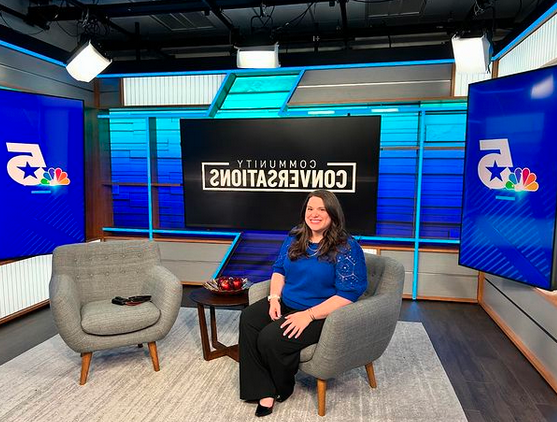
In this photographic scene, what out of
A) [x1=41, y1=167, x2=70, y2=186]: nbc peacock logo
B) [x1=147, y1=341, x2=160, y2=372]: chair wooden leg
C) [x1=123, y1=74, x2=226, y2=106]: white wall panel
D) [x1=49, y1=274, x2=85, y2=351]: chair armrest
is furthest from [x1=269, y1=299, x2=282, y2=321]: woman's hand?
[x1=123, y1=74, x2=226, y2=106]: white wall panel

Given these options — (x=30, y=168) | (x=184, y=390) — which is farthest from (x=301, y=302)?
Answer: (x=30, y=168)

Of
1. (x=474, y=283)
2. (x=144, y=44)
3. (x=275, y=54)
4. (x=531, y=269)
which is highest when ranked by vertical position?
(x=144, y=44)

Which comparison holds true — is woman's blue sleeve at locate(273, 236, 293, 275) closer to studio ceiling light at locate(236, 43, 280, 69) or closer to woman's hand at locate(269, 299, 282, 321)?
woman's hand at locate(269, 299, 282, 321)

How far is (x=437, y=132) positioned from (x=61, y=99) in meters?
3.82

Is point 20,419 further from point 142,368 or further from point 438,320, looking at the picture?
point 438,320

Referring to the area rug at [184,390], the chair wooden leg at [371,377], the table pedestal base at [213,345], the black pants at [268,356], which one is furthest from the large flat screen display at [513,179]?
the table pedestal base at [213,345]

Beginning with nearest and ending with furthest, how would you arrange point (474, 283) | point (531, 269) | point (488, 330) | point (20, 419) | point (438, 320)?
point (20, 419), point (531, 269), point (488, 330), point (438, 320), point (474, 283)

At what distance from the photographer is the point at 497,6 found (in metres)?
4.41

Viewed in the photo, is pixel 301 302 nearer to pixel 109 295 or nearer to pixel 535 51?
pixel 109 295

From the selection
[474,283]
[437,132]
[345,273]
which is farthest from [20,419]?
[437,132]

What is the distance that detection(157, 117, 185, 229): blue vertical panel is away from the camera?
5.02 m

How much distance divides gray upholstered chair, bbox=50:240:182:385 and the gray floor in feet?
2.51

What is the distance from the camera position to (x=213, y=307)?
9.29 feet

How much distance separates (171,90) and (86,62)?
3.85 ft
